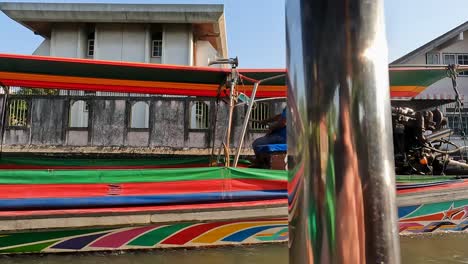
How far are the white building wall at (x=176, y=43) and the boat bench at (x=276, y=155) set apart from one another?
10125 millimetres

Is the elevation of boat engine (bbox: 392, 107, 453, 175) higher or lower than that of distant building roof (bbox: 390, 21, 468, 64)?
lower

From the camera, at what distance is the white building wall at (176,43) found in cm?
1451

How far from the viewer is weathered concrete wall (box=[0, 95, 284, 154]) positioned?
10.3m

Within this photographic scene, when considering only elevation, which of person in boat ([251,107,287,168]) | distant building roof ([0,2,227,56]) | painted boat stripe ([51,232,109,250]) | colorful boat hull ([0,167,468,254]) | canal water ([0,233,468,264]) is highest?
distant building roof ([0,2,227,56])

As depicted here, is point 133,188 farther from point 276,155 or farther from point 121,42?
point 121,42

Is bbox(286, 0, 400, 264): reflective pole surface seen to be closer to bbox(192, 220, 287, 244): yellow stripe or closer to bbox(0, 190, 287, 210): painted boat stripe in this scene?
bbox(0, 190, 287, 210): painted boat stripe

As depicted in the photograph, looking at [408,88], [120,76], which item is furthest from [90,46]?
[408,88]

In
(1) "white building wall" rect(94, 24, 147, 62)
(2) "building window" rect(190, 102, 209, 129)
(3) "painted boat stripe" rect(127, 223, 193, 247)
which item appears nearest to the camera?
(3) "painted boat stripe" rect(127, 223, 193, 247)

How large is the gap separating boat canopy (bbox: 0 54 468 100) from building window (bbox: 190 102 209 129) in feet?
15.5

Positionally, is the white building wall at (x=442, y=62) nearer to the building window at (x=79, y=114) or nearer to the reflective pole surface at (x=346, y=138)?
the building window at (x=79, y=114)

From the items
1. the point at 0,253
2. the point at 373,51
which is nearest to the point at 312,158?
the point at 373,51

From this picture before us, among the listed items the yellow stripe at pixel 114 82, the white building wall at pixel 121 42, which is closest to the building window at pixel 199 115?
the white building wall at pixel 121 42

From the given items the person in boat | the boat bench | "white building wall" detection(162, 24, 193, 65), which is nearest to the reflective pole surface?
the boat bench

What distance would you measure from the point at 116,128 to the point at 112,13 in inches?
213
